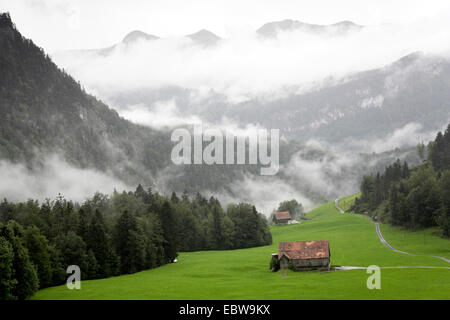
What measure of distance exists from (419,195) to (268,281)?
68.0 metres

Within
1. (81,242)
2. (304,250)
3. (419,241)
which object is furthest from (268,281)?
(419,241)

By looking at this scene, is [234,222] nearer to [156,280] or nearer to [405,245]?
[405,245]

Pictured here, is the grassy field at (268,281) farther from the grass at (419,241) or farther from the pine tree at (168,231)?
the pine tree at (168,231)

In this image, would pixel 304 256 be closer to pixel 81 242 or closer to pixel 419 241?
pixel 419 241

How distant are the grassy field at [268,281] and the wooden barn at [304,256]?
10.6 feet

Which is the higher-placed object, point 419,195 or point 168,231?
point 419,195

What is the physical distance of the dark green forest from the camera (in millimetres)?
109394

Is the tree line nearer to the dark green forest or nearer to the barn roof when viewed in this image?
the barn roof

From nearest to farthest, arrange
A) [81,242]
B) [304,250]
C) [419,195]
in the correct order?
1. [81,242]
2. [304,250]
3. [419,195]

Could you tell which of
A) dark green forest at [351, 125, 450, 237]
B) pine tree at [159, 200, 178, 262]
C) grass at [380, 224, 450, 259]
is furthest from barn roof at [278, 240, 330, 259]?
dark green forest at [351, 125, 450, 237]

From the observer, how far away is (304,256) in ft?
277

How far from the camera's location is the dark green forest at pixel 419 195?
359ft

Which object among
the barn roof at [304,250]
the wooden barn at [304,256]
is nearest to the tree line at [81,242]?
the wooden barn at [304,256]

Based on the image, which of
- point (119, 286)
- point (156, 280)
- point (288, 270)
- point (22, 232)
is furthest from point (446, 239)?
point (22, 232)
